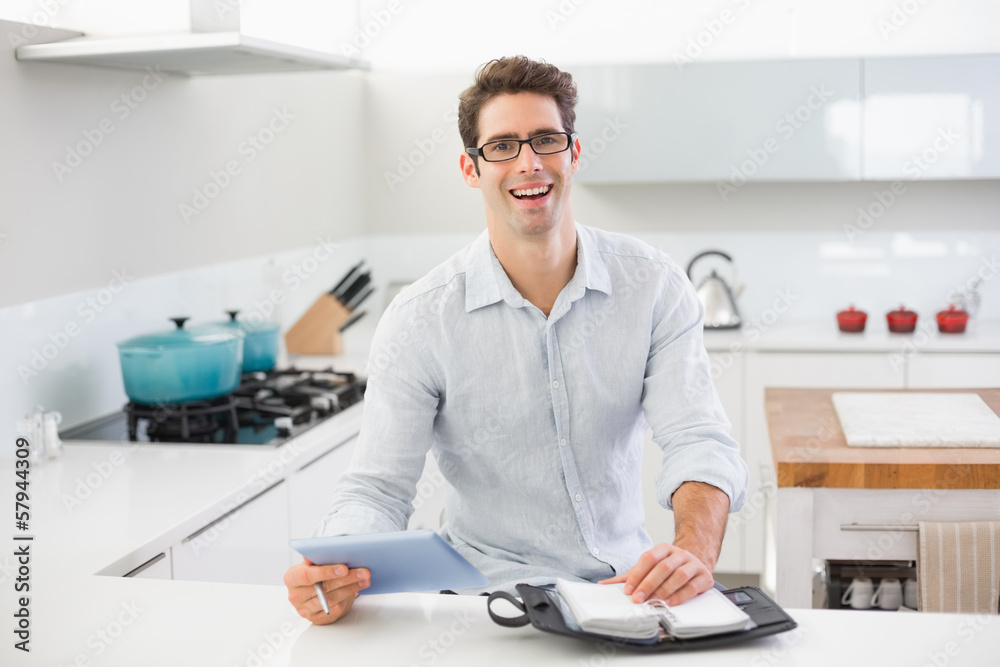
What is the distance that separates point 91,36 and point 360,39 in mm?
2146

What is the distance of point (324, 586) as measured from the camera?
4.64ft

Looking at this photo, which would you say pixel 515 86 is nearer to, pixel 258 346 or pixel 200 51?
pixel 200 51

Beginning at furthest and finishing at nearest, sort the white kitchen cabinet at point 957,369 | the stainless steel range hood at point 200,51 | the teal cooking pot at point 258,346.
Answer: the white kitchen cabinet at point 957,369 < the teal cooking pot at point 258,346 < the stainless steel range hood at point 200,51

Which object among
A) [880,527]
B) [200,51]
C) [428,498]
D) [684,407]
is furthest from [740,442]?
[200,51]

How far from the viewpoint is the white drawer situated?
2141mm

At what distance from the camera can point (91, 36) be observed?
2594 millimetres

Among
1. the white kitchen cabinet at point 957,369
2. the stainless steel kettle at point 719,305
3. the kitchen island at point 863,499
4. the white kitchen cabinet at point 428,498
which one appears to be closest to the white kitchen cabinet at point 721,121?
the stainless steel kettle at point 719,305

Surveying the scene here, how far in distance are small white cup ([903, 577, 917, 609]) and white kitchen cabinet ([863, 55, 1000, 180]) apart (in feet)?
6.56

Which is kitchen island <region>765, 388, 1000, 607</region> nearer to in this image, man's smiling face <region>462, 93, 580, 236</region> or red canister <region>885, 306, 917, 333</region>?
man's smiling face <region>462, 93, 580, 236</region>

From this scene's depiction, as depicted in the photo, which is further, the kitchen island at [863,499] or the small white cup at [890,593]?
the small white cup at [890,593]

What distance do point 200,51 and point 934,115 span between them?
2.71m

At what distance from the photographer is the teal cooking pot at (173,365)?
266cm

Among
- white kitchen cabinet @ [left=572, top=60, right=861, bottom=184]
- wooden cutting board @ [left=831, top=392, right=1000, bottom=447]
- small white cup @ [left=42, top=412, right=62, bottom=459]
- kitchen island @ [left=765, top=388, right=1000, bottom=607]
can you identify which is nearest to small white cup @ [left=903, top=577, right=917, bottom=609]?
kitchen island @ [left=765, top=388, right=1000, bottom=607]

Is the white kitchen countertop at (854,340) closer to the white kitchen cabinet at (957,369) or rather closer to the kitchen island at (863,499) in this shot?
the white kitchen cabinet at (957,369)
